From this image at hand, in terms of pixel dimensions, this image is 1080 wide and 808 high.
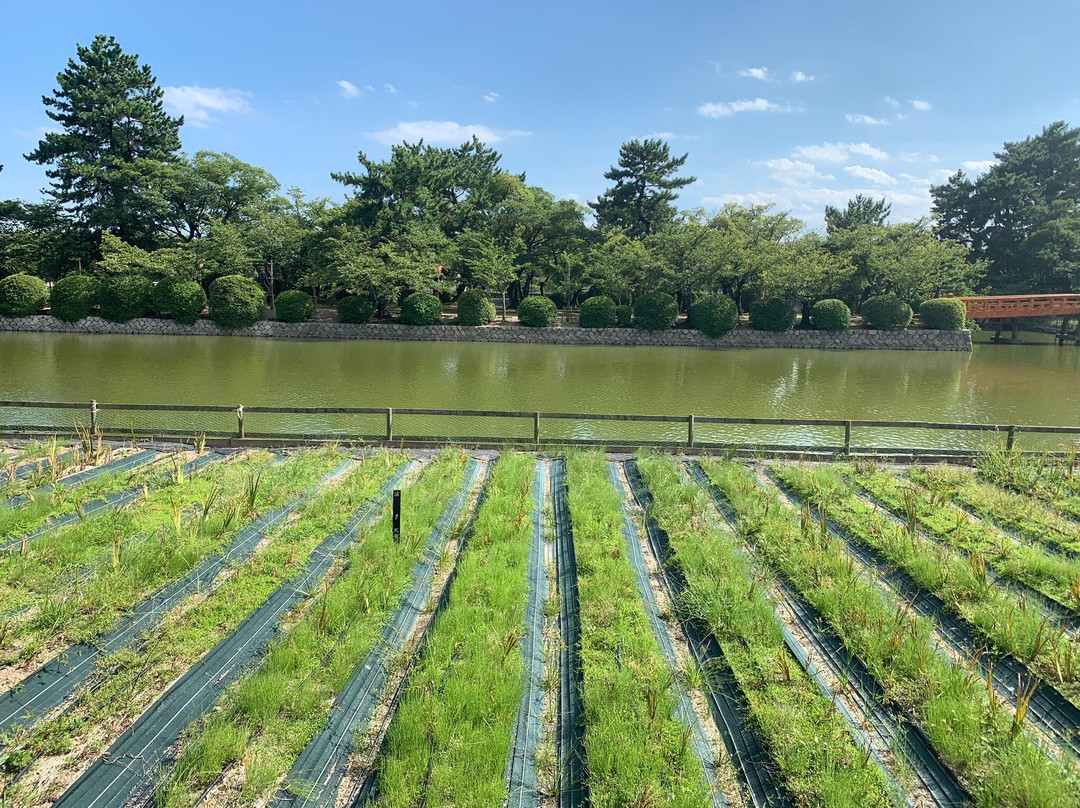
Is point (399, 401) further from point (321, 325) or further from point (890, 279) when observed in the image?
point (890, 279)

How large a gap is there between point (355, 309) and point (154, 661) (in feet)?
105

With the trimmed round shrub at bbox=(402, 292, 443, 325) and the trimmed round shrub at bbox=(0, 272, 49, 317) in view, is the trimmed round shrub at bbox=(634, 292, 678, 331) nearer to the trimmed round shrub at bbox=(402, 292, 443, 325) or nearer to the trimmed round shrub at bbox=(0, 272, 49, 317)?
the trimmed round shrub at bbox=(402, 292, 443, 325)

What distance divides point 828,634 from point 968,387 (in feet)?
71.2

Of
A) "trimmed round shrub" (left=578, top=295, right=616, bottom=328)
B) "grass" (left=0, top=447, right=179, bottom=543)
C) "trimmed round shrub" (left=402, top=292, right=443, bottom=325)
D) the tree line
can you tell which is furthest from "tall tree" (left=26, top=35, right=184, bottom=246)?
"grass" (left=0, top=447, right=179, bottom=543)

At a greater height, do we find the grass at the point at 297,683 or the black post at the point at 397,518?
the black post at the point at 397,518

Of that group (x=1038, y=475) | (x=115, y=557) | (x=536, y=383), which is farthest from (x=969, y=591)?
(x=536, y=383)

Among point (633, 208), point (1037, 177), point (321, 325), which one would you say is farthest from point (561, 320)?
point (1037, 177)

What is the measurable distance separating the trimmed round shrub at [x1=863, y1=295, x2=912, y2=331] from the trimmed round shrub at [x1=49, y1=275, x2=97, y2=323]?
4495 centimetres

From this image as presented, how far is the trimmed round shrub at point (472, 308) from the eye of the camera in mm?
34500

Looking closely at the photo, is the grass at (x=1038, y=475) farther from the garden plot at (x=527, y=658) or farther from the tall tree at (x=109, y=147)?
the tall tree at (x=109, y=147)

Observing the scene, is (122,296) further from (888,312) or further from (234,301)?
(888,312)

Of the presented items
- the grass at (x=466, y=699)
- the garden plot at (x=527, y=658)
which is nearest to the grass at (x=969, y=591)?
the garden plot at (x=527, y=658)

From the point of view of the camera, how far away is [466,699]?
147 inches

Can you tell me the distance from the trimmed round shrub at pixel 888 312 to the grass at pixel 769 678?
3310 cm
